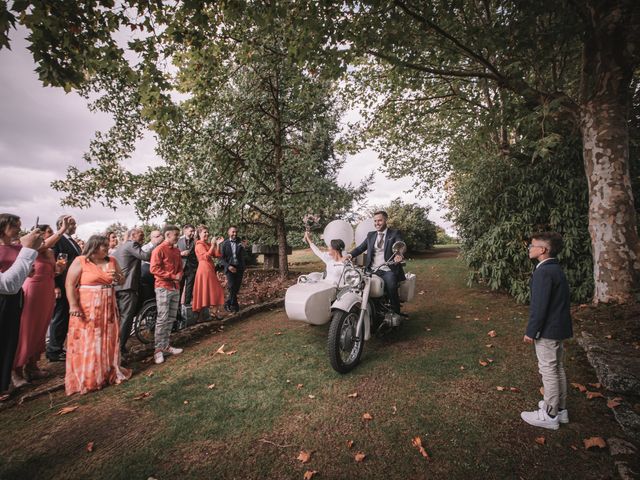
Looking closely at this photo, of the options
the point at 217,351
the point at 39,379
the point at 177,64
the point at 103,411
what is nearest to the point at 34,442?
the point at 103,411

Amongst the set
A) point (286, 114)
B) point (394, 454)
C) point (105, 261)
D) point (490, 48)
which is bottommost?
point (394, 454)

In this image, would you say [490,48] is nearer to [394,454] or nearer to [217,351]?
[394,454]

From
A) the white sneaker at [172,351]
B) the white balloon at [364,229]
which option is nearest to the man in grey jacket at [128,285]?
the white sneaker at [172,351]

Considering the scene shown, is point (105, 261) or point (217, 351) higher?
point (105, 261)

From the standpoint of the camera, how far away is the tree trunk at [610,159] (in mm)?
5203

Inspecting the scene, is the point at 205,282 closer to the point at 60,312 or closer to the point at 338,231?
the point at 60,312

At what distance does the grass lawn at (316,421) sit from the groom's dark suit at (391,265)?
2.75 feet

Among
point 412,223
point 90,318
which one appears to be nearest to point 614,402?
point 90,318

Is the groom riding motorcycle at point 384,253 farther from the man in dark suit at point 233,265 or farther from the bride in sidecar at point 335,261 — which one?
the man in dark suit at point 233,265

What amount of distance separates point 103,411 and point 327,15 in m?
7.46

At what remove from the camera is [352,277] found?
434cm

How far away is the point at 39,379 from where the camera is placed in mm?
4246

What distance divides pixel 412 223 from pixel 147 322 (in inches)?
529

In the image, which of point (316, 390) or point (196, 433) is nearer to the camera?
point (196, 433)
